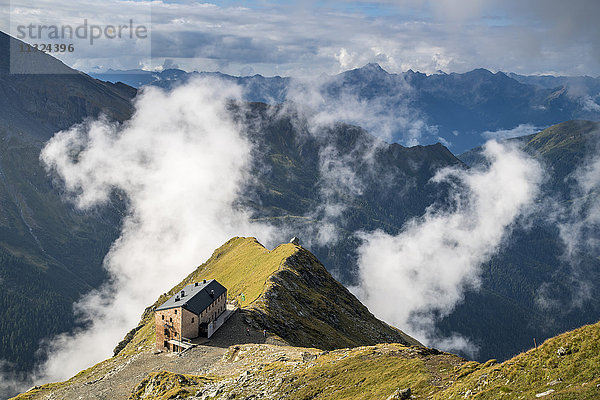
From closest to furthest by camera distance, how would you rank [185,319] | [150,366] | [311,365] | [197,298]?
[311,365] < [150,366] < [185,319] < [197,298]

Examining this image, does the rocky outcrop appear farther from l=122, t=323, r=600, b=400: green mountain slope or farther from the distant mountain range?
l=122, t=323, r=600, b=400: green mountain slope

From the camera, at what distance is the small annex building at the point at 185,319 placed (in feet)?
312

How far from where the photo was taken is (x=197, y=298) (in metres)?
99.3

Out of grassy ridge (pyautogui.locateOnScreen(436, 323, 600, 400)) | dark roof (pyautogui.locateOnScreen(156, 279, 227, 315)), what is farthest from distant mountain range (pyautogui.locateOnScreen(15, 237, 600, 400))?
dark roof (pyautogui.locateOnScreen(156, 279, 227, 315))

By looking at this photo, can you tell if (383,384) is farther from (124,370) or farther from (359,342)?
(359,342)

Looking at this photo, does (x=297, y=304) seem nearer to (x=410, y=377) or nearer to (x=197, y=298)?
(x=197, y=298)

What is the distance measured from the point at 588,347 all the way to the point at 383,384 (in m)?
21.5

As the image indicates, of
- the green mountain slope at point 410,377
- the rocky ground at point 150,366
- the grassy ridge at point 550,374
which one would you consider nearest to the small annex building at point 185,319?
the rocky ground at point 150,366

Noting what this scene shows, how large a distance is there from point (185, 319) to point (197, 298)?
19.7 ft

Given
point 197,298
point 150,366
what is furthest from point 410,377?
point 197,298

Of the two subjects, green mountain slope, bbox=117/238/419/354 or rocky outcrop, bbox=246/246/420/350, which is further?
green mountain slope, bbox=117/238/419/354

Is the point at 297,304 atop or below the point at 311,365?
atop

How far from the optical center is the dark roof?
9632cm

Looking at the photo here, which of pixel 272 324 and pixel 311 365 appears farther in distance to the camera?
pixel 272 324
